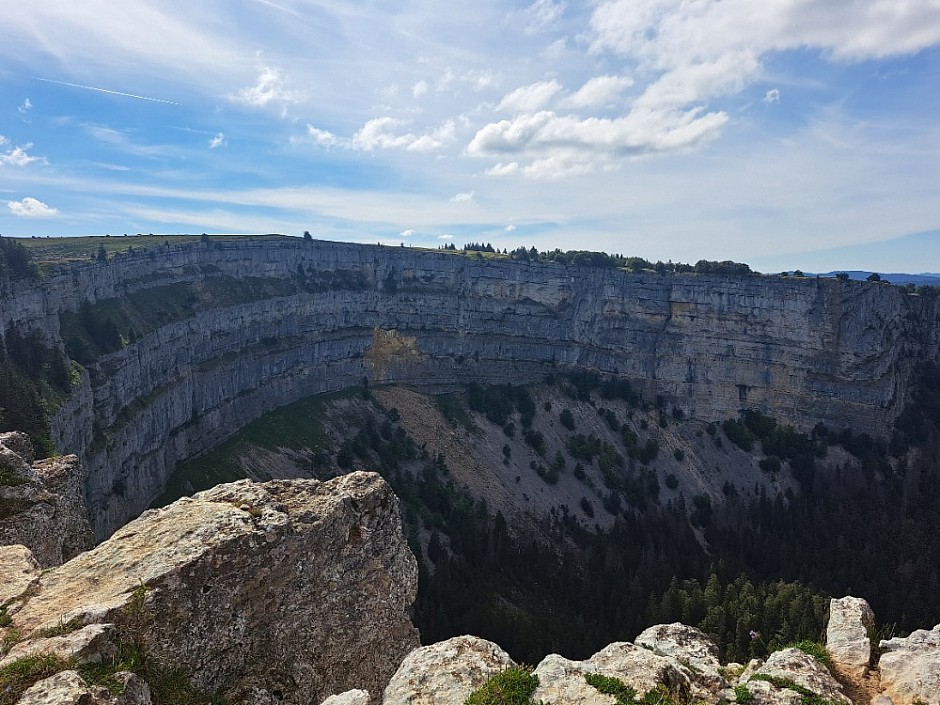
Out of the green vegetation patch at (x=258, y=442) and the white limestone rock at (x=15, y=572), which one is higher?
the white limestone rock at (x=15, y=572)

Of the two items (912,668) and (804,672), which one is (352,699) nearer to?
(804,672)

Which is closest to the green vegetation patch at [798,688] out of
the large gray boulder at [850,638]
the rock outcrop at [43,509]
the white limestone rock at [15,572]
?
the large gray boulder at [850,638]

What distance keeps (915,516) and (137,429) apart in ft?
361

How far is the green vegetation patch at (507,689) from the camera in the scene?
13875 millimetres

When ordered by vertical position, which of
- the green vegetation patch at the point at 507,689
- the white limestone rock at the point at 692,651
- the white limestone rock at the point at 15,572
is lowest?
the white limestone rock at the point at 692,651

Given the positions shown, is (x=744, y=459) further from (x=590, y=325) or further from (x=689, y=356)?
(x=590, y=325)

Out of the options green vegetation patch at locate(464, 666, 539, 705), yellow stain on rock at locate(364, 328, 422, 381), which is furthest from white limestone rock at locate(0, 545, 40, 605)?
yellow stain on rock at locate(364, 328, 422, 381)

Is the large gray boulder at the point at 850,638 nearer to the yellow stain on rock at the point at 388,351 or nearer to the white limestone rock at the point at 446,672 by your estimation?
the white limestone rock at the point at 446,672

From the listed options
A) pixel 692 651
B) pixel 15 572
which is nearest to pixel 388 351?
pixel 15 572

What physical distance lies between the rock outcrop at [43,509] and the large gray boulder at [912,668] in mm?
28334

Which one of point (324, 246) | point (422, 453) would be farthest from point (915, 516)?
point (324, 246)

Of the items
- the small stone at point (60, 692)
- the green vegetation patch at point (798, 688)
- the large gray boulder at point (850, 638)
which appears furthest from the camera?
the large gray boulder at point (850, 638)

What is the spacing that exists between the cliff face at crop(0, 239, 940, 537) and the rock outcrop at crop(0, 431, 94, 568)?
2062 inches

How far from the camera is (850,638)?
1970 cm
